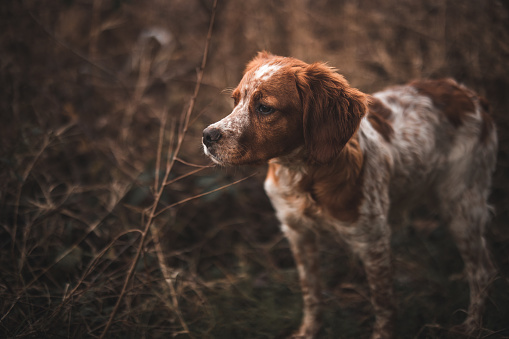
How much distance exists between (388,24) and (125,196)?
348 cm

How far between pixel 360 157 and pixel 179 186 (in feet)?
6.04

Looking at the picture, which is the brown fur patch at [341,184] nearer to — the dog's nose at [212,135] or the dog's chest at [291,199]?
the dog's chest at [291,199]

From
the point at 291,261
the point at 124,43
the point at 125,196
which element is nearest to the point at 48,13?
the point at 124,43

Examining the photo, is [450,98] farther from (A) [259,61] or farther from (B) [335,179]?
(A) [259,61]

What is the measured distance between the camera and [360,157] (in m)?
2.20

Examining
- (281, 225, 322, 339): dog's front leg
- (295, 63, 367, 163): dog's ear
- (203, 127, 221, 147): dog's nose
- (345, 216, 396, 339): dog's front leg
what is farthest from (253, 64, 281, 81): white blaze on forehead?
(281, 225, 322, 339): dog's front leg

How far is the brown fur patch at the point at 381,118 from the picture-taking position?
2.46 meters

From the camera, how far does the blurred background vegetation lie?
246 centimetres

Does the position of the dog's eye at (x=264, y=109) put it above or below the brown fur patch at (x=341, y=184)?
above

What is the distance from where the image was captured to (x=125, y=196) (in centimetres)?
308

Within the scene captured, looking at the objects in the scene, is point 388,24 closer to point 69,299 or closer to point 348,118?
point 348,118

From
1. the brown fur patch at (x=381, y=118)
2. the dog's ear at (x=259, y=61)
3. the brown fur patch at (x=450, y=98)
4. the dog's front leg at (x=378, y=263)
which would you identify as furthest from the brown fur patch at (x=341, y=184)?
the brown fur patch at (x=450, y=98)

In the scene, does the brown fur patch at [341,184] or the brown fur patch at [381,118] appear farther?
the brown fur patch at [381,118]

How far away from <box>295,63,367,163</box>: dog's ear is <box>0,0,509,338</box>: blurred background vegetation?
387 millimetres
